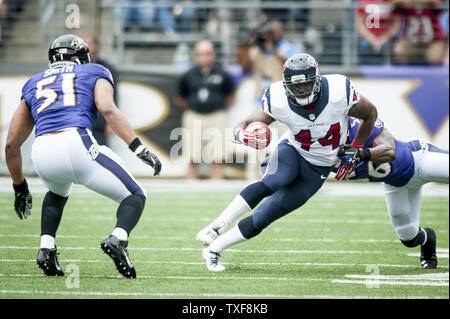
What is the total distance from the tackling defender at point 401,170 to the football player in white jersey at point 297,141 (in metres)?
0.17

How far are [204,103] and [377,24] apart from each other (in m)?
3.12

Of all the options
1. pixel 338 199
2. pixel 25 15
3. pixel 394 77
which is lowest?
pixel 338 199

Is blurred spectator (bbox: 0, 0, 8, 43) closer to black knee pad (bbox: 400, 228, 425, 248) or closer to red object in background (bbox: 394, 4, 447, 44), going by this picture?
red object in background (bbox: 394, 4, 447, 44)

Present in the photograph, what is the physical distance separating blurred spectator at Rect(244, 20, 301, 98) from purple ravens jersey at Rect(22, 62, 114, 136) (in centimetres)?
604

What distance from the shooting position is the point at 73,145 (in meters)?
4.75

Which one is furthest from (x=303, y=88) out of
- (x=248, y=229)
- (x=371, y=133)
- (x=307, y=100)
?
(x=248, y=229)

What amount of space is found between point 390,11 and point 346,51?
94cm

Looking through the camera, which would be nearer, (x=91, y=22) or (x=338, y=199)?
(x=338, y=199)

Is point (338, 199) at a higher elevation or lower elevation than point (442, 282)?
lower

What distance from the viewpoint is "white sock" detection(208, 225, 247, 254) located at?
5.35 meters

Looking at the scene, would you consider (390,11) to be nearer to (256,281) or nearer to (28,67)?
(28,67)
